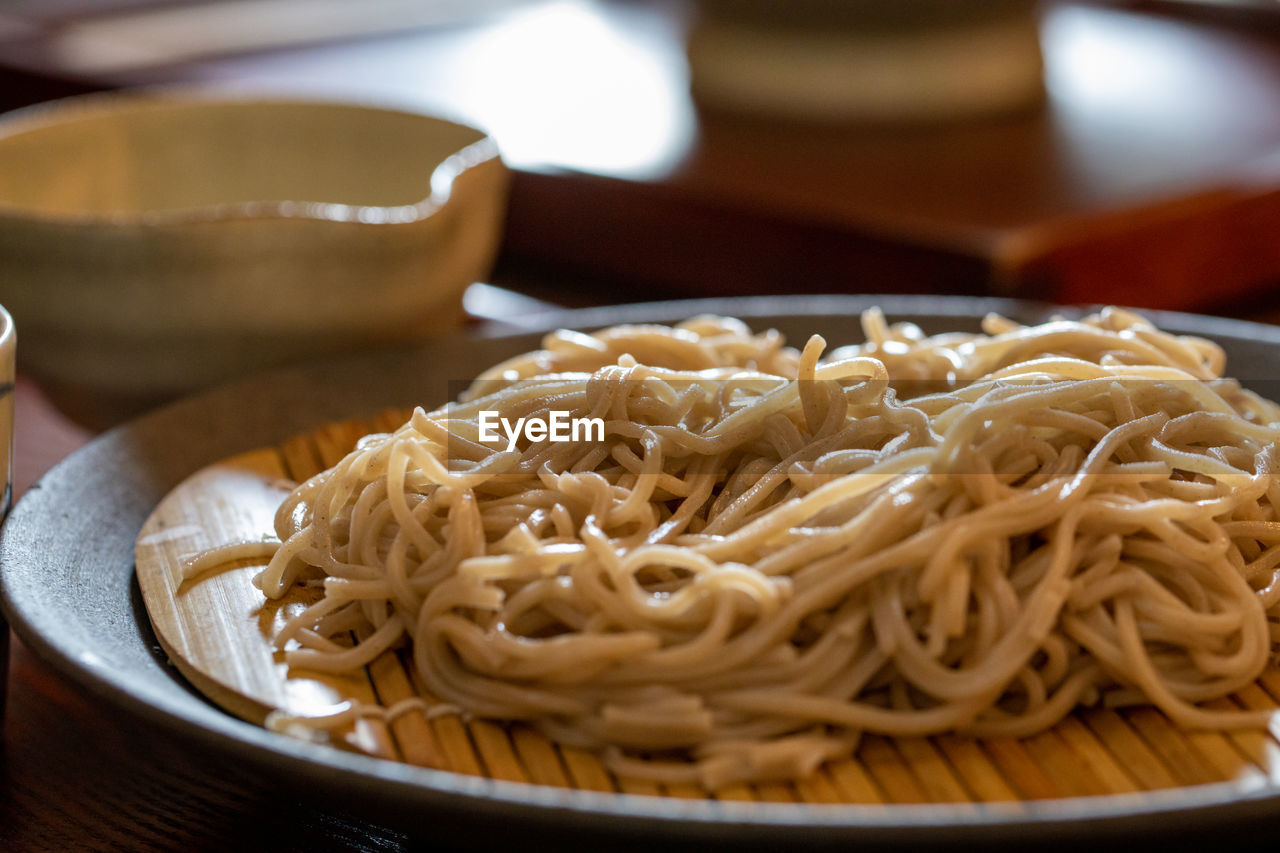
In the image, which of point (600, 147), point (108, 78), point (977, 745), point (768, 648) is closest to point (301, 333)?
point (768, 648)

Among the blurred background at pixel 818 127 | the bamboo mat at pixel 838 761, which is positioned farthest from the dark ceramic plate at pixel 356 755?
the blurred background at pixel 818 127

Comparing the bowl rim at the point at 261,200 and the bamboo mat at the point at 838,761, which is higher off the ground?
the bowl rim at the point at 261,200

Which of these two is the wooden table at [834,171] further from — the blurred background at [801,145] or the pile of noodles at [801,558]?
the pile of noodles at [801,558]

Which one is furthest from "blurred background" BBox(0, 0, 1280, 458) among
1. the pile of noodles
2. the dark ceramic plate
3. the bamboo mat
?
the bamboo mat

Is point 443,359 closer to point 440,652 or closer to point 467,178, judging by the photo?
point 467,178

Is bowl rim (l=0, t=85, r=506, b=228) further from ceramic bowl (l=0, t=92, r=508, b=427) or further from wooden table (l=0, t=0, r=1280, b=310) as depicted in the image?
wooden table (l=0, t=0, r=1280, b=310)

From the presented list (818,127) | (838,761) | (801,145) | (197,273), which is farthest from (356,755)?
(818,127)
